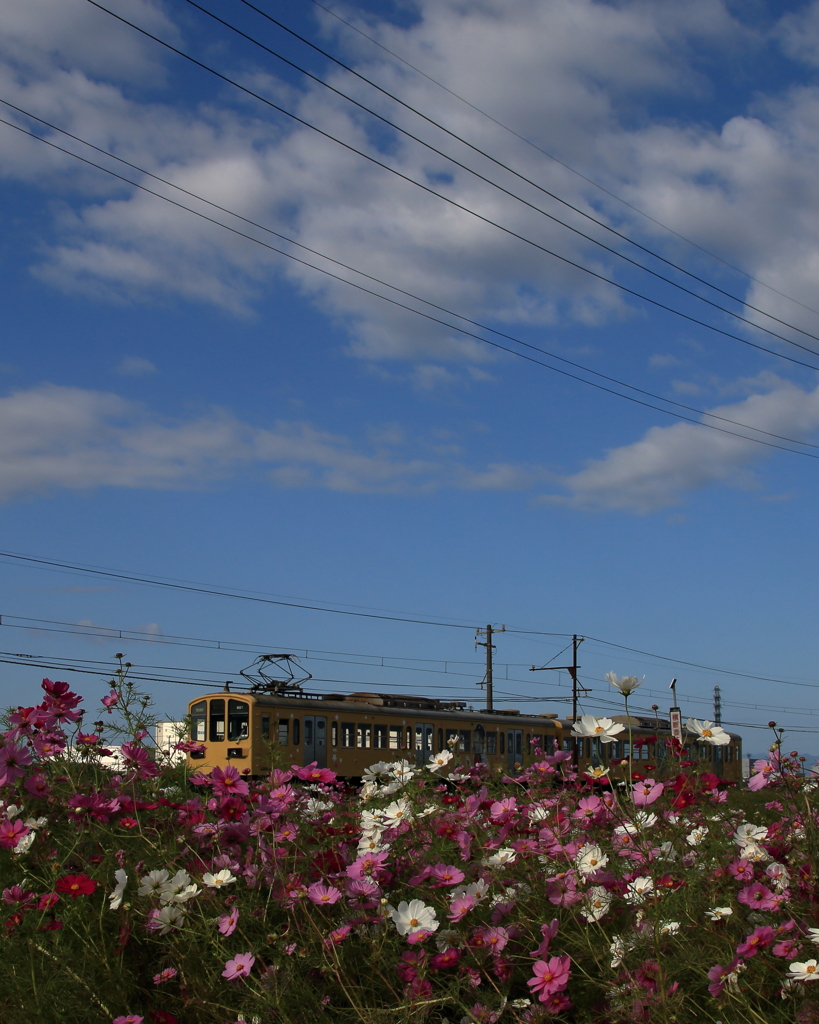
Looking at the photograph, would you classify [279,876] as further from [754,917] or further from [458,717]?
[458,717]

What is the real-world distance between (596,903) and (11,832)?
1.89 metres

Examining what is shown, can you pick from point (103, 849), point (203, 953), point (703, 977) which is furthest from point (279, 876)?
point (703, 977)

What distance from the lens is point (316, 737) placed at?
21.1 metres

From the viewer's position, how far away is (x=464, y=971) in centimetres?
276

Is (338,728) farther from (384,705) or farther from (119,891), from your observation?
(119,891)

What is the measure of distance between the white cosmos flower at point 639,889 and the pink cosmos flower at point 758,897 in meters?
0.29

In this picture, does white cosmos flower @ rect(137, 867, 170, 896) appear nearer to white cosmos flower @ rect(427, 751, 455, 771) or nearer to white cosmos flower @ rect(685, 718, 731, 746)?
white cosmos flower @ rect(427, 751, 455, 771)

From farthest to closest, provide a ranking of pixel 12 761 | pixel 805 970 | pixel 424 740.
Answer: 1. pixel 424 740
2. pixel 12 761
3. pixel 805 970

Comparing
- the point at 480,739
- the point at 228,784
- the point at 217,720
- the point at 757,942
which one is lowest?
the point at 480,739

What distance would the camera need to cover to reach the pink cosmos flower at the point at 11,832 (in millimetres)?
3053

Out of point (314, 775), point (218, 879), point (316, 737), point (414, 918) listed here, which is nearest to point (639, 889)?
point (414, 918)

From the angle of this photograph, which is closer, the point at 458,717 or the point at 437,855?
the point at 437,855

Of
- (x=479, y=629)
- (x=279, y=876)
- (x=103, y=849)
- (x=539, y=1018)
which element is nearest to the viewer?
(x=539, y=1018)

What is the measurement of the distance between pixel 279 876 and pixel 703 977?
127 centimetres
